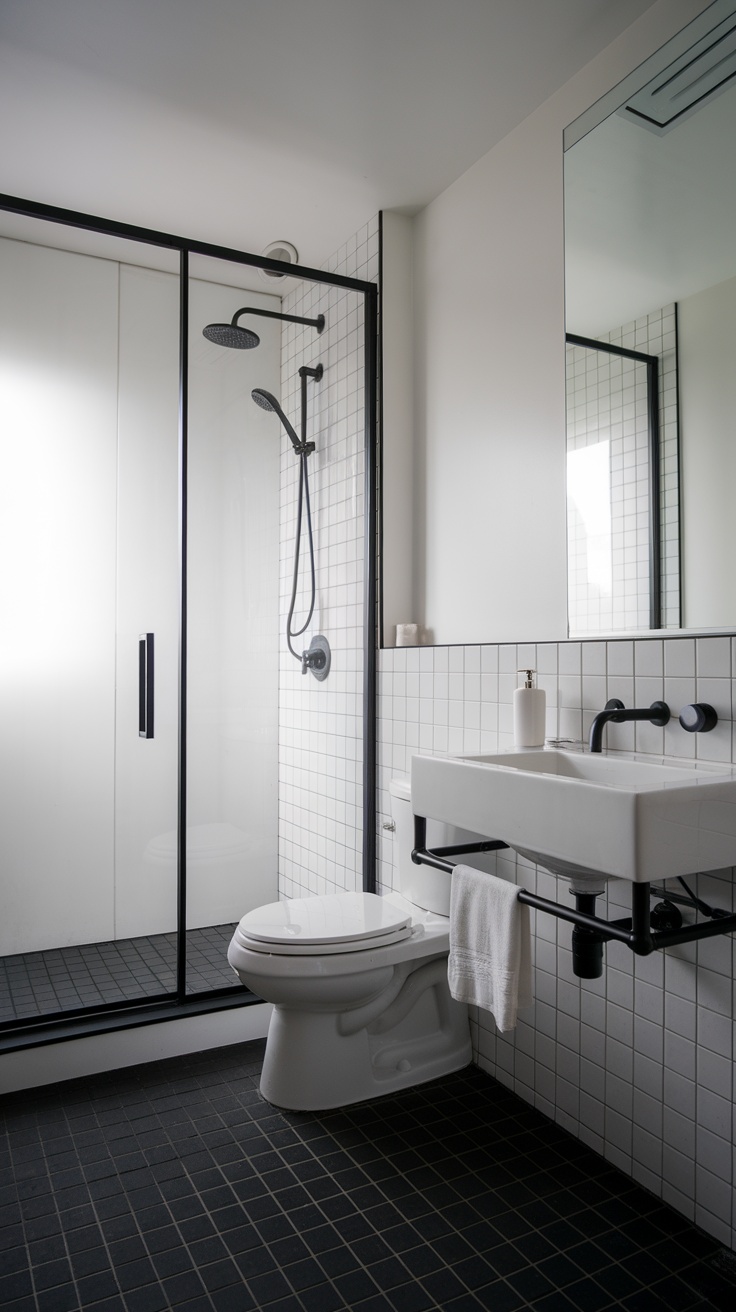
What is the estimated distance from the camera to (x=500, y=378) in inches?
93.3

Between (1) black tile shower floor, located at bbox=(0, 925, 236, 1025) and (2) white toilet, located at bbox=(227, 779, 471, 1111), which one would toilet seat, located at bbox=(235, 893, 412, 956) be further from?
(1) black tile shower floor, located at bbox=(0, 925, 236, 1025)

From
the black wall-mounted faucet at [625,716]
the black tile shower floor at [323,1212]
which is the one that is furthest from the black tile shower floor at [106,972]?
the black wall-mounted faucet at [625,716]

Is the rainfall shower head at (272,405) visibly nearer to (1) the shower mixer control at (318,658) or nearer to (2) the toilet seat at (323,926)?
(1) the shower mixer control at (318,658)

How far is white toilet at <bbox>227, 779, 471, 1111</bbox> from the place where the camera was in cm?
193

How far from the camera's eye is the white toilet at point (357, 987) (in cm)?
193

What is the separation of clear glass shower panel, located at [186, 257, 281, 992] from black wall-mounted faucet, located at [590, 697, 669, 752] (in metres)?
Result: 1.12

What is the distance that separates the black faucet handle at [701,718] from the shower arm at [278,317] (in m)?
1.76

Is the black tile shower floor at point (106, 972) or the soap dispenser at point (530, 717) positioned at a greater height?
the soap dispenser at point (530, 717)

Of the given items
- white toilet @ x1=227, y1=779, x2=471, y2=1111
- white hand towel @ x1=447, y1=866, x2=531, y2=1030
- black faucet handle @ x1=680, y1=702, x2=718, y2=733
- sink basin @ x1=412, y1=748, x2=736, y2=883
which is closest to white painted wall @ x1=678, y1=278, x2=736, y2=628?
black faucet handle @ x1=680, y1=702, x2=718, y2=733

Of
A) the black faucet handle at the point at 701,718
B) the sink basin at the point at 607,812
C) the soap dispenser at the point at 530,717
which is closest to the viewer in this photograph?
the sink basin at the point at 607,812

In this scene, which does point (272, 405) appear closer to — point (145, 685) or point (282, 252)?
point (282, 252)

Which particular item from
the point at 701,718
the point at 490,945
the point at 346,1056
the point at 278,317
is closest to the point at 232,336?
the point at 278,317

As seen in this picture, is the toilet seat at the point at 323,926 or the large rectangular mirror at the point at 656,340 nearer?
the large rectangular mirror at the point at 656,340

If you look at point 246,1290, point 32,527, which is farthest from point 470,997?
point 32,527
